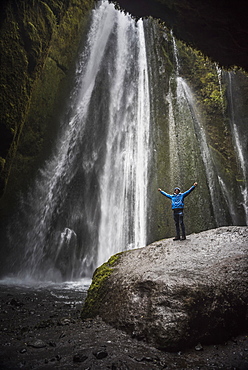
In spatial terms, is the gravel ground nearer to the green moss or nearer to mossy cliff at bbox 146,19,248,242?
the green moss

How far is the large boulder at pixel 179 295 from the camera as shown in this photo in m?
2.97

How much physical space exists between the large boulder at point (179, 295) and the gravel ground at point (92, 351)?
0.14 m

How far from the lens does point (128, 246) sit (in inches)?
493

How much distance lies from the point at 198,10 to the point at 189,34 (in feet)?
4.42

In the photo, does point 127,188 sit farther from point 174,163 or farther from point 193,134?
point 193,134

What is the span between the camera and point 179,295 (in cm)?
315

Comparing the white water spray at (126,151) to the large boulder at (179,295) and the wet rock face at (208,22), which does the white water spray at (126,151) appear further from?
the large boulder at (179,295)

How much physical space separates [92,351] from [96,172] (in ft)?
38.2

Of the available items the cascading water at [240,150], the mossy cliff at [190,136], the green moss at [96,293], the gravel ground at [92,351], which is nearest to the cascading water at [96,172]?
the mossy cliff at [190,136]

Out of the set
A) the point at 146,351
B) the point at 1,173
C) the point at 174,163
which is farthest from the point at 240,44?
the point at 174,163

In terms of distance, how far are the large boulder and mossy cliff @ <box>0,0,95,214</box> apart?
4.93 meters

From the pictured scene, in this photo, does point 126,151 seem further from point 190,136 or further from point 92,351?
point 92,351

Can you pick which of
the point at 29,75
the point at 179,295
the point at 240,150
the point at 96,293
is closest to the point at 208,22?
the point at 29,75

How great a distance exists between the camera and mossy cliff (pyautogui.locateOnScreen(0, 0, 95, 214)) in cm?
659
